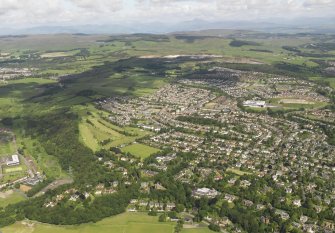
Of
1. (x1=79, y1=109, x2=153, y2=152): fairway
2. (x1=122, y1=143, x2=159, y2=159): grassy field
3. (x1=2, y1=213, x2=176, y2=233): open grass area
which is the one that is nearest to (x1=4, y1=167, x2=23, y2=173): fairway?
(x1=79, y1=109, x2=153, y2=152): fairway

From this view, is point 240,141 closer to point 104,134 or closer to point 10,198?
point 104,134

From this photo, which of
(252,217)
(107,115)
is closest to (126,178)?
(252,217)

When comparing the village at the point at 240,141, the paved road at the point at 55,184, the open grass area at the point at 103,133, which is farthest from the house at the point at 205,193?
the open grass area at the point at 103,133

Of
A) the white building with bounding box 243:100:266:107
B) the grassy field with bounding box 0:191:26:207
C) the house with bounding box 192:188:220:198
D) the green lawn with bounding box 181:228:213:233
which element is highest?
the white building with bounding box 243:100:266:107

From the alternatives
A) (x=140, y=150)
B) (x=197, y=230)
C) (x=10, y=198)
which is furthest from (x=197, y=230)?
(x=10, y=198)

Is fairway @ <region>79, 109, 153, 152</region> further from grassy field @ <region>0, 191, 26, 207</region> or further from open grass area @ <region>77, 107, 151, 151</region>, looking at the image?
grassy field @ <region>0, 191, 26, 207</region>
